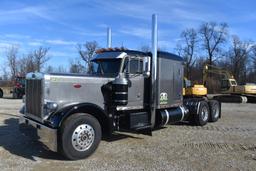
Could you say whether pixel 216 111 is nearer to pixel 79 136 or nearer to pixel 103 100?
pixel 103 100

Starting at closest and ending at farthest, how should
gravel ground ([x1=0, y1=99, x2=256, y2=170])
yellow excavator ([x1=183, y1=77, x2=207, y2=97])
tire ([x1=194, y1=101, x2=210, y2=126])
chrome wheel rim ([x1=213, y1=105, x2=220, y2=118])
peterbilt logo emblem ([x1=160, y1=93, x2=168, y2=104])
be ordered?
gravel ground ([x1=0, y1=99, x2=256, y2=170]), peterbilt logo emblem ([x1=160, y1=93, x2=168, y2=104]), tire ([x1=194, y1=101, x2=210, y2=126]), yellow excavator ([x1=183, y1=77, x2=207, y2=97]), chrome wheel rim ([x1=213, y1=105, x2=220, y2=118])

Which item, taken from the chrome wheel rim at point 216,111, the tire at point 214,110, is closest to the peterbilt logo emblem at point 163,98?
the tire at point 214,110

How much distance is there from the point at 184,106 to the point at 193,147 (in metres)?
4.12

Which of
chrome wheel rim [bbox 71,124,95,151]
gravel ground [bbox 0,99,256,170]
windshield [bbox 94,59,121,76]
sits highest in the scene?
windshield [bbox 94,59,121,76]

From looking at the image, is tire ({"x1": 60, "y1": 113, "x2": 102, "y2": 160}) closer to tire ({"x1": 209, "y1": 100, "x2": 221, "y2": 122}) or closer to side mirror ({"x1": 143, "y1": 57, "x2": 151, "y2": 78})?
side mirror ({"x1": 143, "y1": 57, "x2": 151, "y2": 78})

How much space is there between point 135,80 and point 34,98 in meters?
2.95

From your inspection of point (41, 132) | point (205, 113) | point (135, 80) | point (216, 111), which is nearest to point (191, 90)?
point (205, 113)

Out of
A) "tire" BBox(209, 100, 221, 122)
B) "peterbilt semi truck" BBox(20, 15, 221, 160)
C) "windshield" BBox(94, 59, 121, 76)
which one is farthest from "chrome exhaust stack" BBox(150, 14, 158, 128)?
"tire" BBox(209, 100, 221, 122)

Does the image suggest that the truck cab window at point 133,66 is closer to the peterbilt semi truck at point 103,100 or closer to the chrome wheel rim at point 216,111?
the peterbilt semi truck at point 103,100

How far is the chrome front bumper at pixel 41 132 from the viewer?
7.73 m

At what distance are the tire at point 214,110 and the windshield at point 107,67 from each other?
→ 697 centimetres

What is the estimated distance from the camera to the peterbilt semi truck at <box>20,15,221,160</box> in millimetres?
8023

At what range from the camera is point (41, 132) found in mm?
8016

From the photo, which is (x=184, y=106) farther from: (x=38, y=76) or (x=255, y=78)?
(x=255, y=78)
